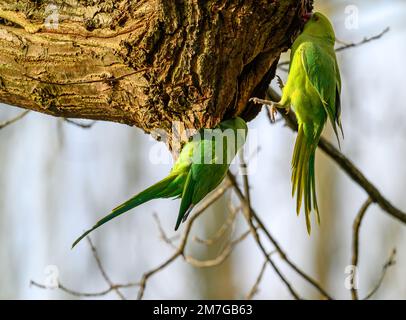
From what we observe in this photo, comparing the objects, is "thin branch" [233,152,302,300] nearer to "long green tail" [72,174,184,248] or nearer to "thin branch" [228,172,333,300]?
"thin branch" [228,172,333,300]

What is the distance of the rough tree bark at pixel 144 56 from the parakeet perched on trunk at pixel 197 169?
2.5 inches

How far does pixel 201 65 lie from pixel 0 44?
0.91 metres

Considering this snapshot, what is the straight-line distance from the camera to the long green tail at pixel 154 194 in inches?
113

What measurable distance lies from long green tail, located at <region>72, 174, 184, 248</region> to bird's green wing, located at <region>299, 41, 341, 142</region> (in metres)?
0.70

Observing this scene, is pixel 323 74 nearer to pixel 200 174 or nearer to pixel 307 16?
pixel 307 16

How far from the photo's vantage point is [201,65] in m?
2.81

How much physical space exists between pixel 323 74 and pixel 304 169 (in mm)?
417

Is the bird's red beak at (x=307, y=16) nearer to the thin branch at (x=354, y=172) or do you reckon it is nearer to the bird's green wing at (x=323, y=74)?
the bird's green wing at (x=323, y=74)

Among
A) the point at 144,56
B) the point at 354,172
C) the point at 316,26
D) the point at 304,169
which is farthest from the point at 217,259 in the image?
the point at 144,56

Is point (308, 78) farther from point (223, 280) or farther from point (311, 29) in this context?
point (223, 280)

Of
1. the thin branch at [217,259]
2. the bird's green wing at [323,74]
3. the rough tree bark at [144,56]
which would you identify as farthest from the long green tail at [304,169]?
the thin branch at [217,259]

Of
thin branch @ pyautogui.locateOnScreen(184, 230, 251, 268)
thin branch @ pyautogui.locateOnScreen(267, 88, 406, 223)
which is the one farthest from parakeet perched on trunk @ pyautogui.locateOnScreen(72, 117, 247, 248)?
thin branch @ pyautogui.locateOnScreen(184, 230, 251, 268)

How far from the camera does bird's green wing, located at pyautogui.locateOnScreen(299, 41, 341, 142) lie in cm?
304
